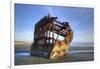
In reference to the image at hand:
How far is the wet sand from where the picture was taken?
7.96 ft

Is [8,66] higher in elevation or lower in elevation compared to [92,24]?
lower

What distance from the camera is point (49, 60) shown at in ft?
8.37

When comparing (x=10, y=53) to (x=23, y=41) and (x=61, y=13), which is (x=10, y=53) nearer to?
(x=23, y=41)

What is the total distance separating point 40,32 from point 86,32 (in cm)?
63

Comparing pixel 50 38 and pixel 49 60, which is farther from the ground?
pixel 50 38

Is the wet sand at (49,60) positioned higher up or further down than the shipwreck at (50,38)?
further down

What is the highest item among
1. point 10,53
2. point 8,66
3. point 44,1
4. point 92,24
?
point 44,1

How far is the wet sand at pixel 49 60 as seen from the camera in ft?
7.96

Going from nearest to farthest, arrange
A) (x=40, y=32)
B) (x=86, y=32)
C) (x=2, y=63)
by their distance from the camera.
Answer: (x=2, y=63) < (x=40, y=32) < (x=86, y=32)

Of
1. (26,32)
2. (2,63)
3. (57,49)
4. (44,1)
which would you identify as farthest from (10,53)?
(44,1)

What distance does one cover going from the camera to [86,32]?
272 cm

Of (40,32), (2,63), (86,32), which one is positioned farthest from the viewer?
(86,32)

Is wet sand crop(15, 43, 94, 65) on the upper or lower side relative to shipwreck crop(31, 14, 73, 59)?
lower
